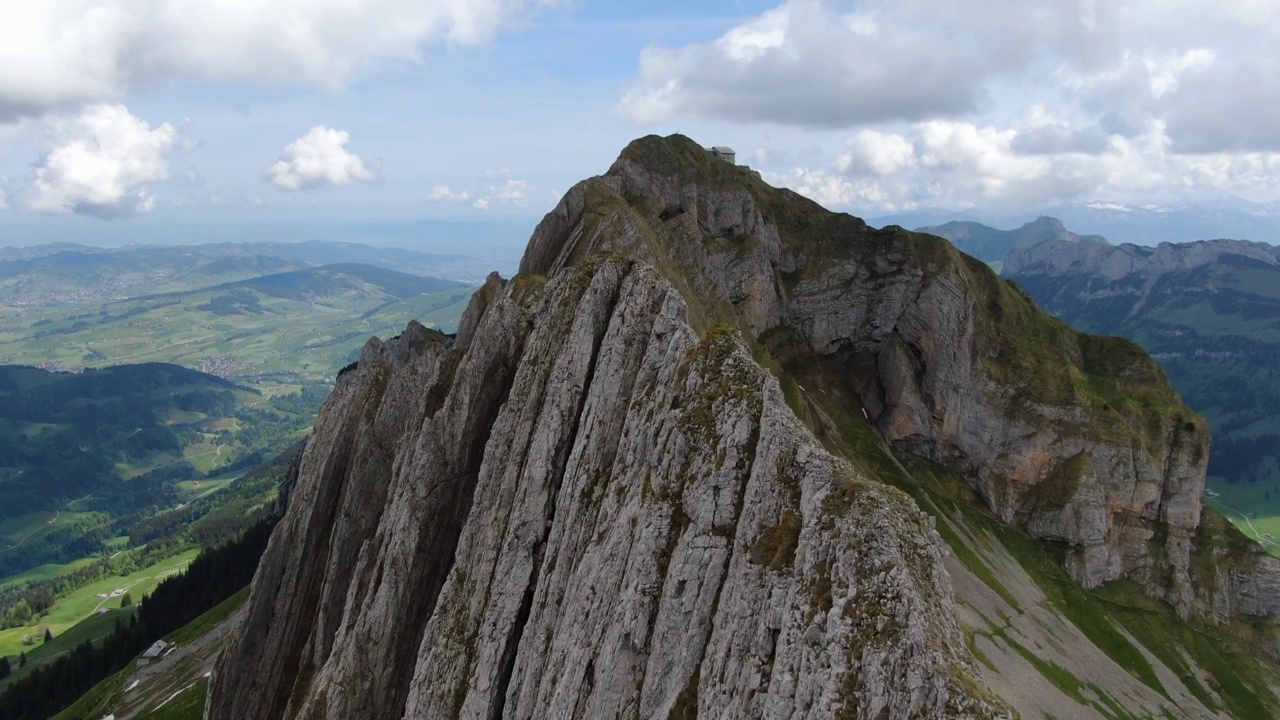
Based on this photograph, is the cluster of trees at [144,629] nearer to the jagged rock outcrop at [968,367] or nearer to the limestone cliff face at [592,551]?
the limestone cliff face at [592,551]

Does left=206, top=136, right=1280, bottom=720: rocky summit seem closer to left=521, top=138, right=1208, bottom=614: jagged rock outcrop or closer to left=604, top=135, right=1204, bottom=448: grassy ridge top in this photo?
left=521, top=138, right=1208, bottom=614: jagged rock outcrop

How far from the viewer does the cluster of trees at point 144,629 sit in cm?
13812

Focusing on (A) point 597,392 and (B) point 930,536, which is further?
(A) point 597,392

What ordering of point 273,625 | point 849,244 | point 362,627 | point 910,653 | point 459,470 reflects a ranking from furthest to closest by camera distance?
point 849,244 < point 273,625 < point 459,470 < point 362,627 < point 910,653

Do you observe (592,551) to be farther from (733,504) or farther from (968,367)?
(968,367)

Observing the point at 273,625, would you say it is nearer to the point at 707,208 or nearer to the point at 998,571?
the point at 707,208

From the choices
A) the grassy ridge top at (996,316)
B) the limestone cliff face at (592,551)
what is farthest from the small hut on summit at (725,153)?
the limestone cliff face at (592,551)

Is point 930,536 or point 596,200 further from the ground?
point 596,200

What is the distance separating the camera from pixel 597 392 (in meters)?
46.6

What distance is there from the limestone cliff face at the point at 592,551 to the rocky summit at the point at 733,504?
6.6 inches

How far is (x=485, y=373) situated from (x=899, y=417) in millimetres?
108666

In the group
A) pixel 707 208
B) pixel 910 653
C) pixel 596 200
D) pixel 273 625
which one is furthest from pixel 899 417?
pixel 910 653

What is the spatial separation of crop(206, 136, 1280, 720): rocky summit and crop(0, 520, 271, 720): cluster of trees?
2727 inches

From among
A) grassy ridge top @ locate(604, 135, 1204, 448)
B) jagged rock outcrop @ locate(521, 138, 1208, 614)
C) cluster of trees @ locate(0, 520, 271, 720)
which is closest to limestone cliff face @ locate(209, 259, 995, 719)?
jagged rock outcrop @ locate(521, 138, 1208, 614)
